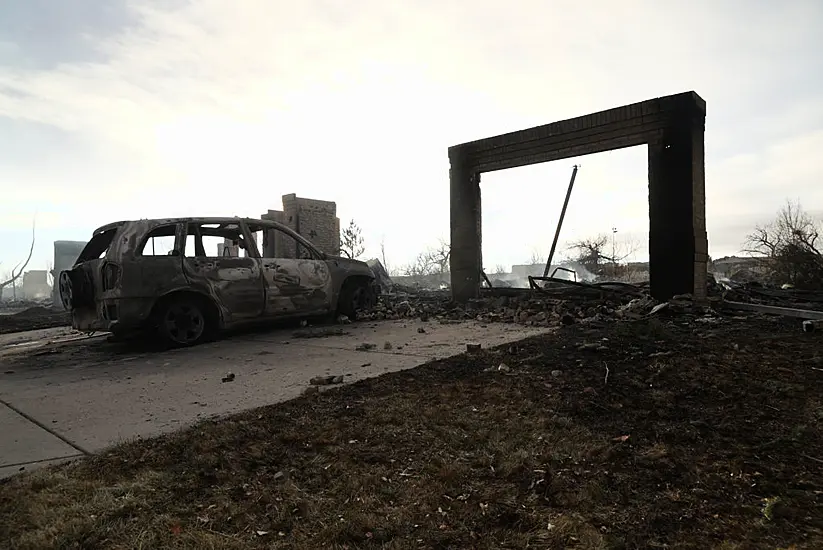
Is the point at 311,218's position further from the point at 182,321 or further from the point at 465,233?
the point at 182,321

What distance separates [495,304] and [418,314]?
1.52 m

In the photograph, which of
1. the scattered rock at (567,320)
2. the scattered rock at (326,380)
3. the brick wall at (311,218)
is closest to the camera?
the scattered rock at (326,380)

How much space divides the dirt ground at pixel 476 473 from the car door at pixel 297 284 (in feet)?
11.6

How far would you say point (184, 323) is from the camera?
617 cm

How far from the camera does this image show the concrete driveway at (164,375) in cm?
304

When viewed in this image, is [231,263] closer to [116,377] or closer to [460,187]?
[116,377]

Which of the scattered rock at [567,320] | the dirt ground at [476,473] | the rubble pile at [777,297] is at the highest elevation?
the rubble pile at [777,297]

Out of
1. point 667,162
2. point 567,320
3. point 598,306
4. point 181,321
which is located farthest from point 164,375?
point 667,162

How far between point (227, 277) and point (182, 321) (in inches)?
30.2

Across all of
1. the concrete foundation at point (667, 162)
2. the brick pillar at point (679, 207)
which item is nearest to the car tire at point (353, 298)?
the concrete foundation at point (667, 162)

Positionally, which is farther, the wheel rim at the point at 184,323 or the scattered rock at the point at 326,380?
the wheel rim at the point at 184,323

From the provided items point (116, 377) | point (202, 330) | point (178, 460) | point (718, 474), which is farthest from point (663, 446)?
point (202, 330)

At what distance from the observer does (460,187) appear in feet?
33.6

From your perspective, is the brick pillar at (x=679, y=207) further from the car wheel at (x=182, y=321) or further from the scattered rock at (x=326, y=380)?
the car wheel at (x=182, y=321)
